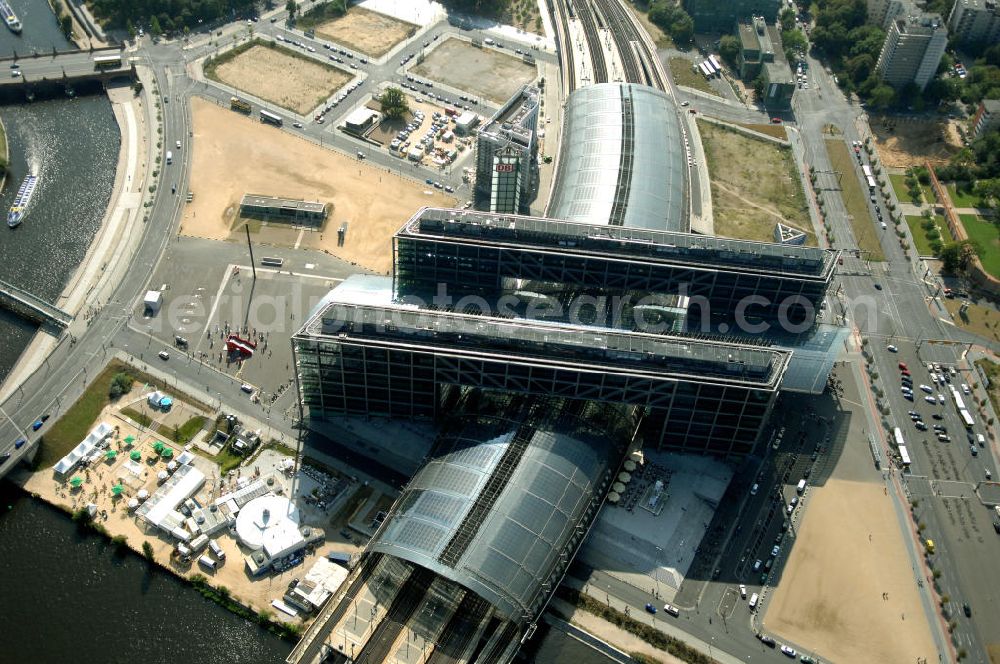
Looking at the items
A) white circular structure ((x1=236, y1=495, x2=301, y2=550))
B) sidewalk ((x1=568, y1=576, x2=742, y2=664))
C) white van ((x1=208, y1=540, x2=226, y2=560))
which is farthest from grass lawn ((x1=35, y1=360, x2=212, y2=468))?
sidewalk ((x1=568, y1=576, x2=742, y2=664))

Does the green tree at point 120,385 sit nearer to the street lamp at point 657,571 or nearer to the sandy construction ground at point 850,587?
the street lamp at point 657,571

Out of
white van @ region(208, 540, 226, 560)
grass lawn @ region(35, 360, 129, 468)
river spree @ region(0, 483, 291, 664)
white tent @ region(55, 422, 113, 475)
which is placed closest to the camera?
river spree @ region(0, 483, 291, 664)

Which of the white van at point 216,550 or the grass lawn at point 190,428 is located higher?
the grass lawn at point 190,428

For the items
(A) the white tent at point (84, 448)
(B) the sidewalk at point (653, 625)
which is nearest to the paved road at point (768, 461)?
(B) the sidewalk at point (653, 625)

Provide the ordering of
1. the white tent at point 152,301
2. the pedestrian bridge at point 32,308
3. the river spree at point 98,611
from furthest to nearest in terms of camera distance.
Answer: the white tent at point 152,301, the pedestrian bridge at point 32,308, the river spree at point 98,611

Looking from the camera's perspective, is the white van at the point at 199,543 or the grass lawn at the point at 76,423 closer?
the white van at the point at 199,543

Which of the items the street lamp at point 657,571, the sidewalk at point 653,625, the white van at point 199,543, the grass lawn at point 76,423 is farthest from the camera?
the grass lawn at point 76,423

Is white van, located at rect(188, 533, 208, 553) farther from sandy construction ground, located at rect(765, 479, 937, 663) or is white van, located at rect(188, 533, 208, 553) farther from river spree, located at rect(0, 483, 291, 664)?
sandy construction ground, located at rect(765, 479, 937, 663)
